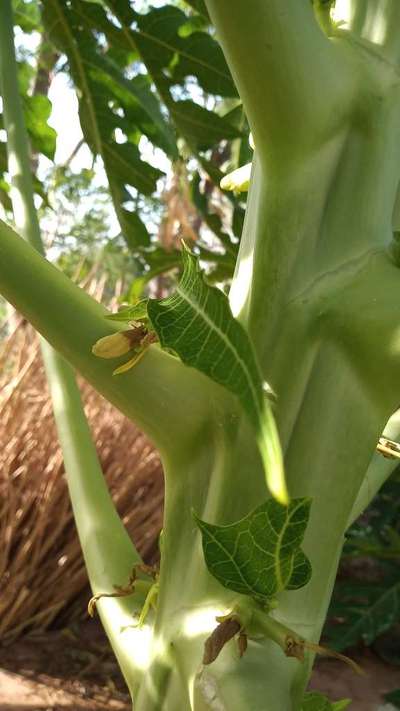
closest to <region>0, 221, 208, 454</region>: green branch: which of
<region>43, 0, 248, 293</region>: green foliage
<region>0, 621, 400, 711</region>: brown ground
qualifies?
<region>43, 0, 248, 293</region>: green foliage

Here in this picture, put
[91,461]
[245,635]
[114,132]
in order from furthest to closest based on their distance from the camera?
[114,132], [91,461], [245,635]

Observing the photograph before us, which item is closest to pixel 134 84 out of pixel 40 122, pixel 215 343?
pixel 40 122

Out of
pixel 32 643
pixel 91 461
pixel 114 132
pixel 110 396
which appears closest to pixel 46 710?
pixel 32 643

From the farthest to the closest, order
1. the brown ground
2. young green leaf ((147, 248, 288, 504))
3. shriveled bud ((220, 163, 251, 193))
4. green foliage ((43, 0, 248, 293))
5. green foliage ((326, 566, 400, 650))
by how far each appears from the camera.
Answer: green foliage ((326, 566, 400, 650)) < the brown ground < green foliage ((43, 0, 248, 293)) < shriveled bud ((220, 163, 251, 193)) < young green leaf ((147, 248, 288, 504))

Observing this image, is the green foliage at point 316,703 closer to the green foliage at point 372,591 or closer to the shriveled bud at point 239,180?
the shriveled bud at point 239,180

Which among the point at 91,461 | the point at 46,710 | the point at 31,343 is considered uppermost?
the point at 31,343

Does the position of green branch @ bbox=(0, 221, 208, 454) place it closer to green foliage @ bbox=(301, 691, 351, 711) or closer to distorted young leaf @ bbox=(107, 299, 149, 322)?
distorted young leaf @ bbox=(107, 299, 149, 322)

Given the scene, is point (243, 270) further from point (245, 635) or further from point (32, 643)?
point (32, 643)
